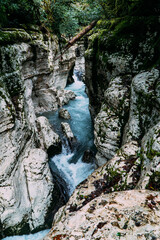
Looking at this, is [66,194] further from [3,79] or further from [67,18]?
[67,18]

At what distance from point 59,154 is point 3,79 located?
600 centimetres

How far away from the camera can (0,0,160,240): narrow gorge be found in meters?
2.09

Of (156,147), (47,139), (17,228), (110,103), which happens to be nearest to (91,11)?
(110,103)

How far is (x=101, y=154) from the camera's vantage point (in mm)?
5555

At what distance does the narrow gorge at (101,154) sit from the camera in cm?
209

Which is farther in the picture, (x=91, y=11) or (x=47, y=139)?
(x=47, y=139)

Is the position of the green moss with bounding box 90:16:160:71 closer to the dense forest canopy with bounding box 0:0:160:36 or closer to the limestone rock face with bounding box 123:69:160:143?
the dense forest canopy with bounding box 0:0:160:36

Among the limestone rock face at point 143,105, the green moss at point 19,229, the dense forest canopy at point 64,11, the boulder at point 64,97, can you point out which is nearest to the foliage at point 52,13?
the dense forest canopy at point 64,11

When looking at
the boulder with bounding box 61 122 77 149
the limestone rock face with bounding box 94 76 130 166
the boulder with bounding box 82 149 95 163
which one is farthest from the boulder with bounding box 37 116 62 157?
the limestone rock face with bounding box 94 76 130 166

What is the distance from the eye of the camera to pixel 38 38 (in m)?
10.3

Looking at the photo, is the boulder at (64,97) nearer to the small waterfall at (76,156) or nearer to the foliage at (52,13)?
the small waterfall at (76,156)

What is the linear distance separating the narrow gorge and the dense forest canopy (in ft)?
0.69

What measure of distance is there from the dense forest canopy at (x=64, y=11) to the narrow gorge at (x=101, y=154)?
21cm

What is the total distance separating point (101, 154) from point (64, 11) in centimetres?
1259
